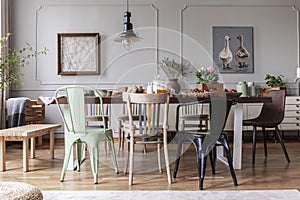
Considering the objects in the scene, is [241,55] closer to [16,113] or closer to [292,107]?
[292,107]

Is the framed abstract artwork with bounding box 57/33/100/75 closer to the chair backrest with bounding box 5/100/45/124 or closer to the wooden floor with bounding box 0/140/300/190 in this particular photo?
the chair backrest with bounding box 5/100/45/124

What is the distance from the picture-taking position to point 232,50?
5984 mm

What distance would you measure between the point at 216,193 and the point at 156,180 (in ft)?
1.98

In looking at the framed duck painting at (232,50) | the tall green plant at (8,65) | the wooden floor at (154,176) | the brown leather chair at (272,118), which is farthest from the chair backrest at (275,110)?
the tall green plant at (8,65)

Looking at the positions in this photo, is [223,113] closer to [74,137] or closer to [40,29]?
[74,137]

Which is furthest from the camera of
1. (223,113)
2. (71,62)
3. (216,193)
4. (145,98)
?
(71,62)

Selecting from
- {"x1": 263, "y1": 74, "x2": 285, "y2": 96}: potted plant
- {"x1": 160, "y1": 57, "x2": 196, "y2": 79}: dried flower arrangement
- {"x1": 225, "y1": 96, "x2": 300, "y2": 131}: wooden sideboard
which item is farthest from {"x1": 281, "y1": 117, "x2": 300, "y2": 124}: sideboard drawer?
{"x1": 160, "y1": 57, "x2": 196, "y2": 79}: dried flower arrangement

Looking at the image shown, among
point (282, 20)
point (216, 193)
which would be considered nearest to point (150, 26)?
point (282, 20)

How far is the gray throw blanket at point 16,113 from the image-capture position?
504 centimetres

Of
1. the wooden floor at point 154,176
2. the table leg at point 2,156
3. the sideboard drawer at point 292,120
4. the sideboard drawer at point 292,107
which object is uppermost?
the sideboard drawer at point 292,107

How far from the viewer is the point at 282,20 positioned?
6047mm

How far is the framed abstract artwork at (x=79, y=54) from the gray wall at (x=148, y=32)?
0.31 feet

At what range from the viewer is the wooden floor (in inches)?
114

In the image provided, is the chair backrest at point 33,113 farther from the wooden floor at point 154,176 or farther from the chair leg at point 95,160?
the chair leg at point 95,160
